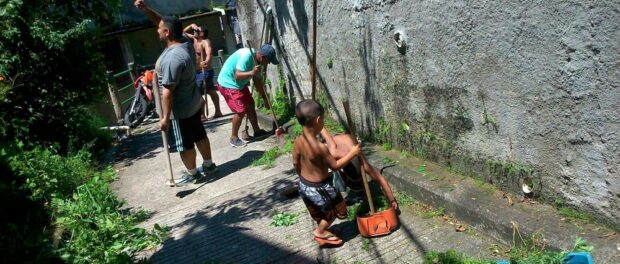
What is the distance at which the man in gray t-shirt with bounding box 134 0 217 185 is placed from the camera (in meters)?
5.52

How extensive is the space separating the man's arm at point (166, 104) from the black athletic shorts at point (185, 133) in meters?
0.18

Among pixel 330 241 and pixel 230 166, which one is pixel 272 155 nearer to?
pixel 230 166

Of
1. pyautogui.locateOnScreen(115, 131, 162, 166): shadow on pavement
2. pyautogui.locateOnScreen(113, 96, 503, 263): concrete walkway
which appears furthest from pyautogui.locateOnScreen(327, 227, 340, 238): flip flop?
pyautogui.locateOnScreen(115, 131, 162, 166): shadow on pavement

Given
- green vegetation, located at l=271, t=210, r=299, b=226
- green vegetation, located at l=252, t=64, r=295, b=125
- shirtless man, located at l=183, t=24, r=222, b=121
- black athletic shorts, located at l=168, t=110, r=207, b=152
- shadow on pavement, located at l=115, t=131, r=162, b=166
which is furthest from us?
shirtless man, located at l=183, t=24, r=222, b=121

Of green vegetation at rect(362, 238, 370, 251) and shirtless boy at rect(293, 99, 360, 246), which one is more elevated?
shirtless boy at rect(293, 99, 360, 246)

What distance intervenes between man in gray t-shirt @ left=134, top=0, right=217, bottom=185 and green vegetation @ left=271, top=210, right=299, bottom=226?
69.0 inches

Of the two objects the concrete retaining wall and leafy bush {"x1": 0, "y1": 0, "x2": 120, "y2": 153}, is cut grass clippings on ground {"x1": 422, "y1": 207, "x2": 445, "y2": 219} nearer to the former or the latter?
the concrete retaining wall

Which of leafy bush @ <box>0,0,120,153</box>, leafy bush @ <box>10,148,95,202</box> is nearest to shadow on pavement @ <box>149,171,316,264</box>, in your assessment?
leafy bush @ <box>10,148,95,202</box>

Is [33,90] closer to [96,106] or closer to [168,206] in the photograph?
[96,106]

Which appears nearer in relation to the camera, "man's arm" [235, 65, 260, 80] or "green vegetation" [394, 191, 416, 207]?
"green vegetation" [394, 191, 416, 207]

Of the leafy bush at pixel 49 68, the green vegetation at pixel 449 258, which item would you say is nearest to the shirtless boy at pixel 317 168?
the green vegetation at pixel 449 258

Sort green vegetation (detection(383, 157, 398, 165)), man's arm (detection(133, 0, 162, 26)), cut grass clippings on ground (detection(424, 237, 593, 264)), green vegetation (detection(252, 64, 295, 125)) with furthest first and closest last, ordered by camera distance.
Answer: green vegetation (detection(252, 64, 295, 125))
man's arm (detection(133, 0, 162, 26))
green vegetation (detection(383, 157, 398, 165))
cut grass clippings on ground (detection(424, 237, 593, 264))

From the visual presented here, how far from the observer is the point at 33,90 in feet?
24.6

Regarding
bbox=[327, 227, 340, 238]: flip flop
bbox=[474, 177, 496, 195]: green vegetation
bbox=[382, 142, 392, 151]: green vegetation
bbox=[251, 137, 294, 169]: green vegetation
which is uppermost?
bbox=[382, 142, 392, 151]: green vegetation
